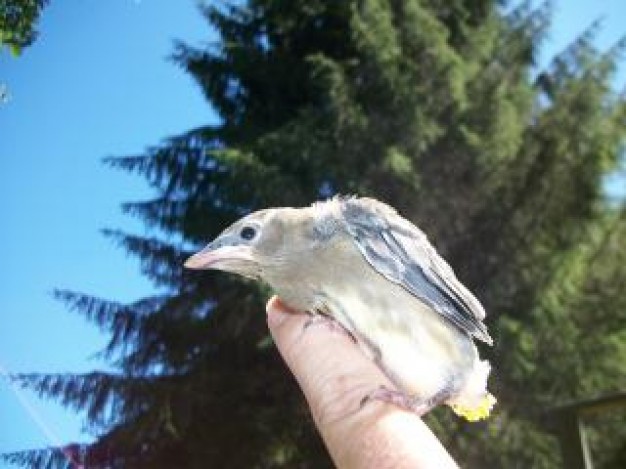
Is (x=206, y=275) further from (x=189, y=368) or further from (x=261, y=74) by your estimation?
(x=261, y=74)

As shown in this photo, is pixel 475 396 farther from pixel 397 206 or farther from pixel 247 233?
pixel 397 206

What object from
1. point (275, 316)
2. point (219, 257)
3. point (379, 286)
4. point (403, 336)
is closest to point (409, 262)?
point (379, 286)

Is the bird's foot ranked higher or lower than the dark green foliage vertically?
lower

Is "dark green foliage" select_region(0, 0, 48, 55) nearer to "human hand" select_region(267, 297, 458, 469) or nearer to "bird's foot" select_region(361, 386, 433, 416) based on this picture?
"human hand" select_region(267, 297, 458, 469)

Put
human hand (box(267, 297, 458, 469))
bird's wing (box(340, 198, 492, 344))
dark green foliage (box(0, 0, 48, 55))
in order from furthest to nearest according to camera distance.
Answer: dark green foliage (box(0, 0, 48, 55))
bird's wing (box(340, 198, 492, 344))
human hand (box(267, 297, 458, 469))

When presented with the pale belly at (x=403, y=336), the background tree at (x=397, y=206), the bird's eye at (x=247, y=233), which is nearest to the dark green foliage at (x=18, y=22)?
the background tree at (x=397, y=206)

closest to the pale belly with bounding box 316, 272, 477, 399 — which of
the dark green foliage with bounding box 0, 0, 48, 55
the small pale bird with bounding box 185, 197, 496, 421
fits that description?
the small pale bird with bounding box 185, 197, 496, 421

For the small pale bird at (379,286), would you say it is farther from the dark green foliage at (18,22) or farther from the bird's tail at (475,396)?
the dark green foliage at (18,22)
